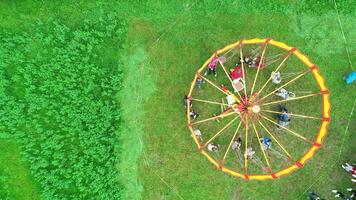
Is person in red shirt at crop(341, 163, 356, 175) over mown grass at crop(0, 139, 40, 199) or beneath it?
beneath

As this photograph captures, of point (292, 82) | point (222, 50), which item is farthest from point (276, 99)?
point (222, 50)

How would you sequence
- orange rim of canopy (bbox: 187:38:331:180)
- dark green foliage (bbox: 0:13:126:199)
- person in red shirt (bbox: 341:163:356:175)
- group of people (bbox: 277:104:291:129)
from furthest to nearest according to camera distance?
1. dark green foliage (bbox: 0:13:126:199)
2. group of people (bbox: 277:104:291:129)
3. person in red shirt (bbox: 341:163:356:175)
4. orange rim of canopy (bbox: 187:38:331:180)

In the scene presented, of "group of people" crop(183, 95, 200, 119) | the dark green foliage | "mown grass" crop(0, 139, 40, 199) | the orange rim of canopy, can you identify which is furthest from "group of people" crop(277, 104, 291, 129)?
"mown grass" crop(0, 139, 40, 199)

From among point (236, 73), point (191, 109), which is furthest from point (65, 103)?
point (236, 73)

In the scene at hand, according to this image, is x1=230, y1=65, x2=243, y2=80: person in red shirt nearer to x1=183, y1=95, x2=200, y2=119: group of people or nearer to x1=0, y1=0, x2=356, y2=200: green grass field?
x1=0, y1=0, x2=356, y2=200: green grass field

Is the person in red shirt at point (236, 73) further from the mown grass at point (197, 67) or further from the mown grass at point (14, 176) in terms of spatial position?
the mown grass at point (14, 176)

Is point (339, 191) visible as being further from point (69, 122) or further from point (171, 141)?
point (69, 122)
